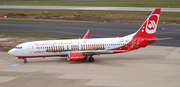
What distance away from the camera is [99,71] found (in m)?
34.6

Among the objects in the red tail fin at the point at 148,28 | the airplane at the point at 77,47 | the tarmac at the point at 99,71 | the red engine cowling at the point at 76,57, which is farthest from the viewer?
the red tail fin at the point at 148,28

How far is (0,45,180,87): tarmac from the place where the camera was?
96.5 feet

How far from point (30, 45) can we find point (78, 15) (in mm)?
59321

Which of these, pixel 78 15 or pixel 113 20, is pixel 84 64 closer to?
pixel 113 20

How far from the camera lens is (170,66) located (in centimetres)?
3653

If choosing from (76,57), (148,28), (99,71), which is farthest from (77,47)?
(148,28)

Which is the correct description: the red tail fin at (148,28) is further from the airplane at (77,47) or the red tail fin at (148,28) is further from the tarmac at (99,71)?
the tarmac at (99,71)

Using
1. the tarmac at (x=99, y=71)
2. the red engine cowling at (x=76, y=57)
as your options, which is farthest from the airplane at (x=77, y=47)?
the tarmac at (x=99, y=71)

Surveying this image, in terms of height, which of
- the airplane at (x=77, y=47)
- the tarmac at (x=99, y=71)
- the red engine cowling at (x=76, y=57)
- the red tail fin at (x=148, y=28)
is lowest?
the tarmac at (x=99, y=71)

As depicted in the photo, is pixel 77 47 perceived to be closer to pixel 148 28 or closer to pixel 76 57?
pixel 76 57

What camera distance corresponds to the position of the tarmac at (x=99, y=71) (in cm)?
2942

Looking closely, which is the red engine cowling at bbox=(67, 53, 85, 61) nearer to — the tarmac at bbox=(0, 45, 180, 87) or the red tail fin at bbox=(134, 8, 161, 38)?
the tarmac at bbox=(0, 45, 180, 87)

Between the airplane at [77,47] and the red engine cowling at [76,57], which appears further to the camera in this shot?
the airplane at [77,47]

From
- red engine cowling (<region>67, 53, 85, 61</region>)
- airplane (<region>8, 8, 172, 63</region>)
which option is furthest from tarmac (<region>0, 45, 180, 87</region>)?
airplane (<region>8, 8, 172, 63</region>)
